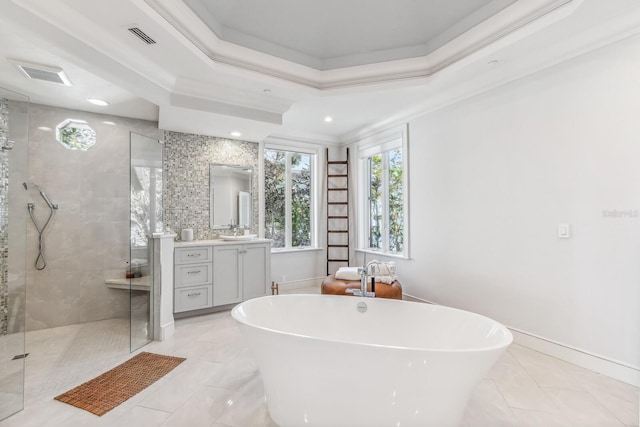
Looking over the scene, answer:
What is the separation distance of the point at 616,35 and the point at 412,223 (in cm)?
245

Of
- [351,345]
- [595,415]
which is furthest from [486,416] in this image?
[351,345]

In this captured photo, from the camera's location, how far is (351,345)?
1.58 meters

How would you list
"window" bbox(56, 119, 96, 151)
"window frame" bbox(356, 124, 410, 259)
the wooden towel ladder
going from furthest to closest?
the wooden towel ladder → "window frame" bbox(356, 124, 410, 259) → "window" bbox(56, 119, 96, 151)

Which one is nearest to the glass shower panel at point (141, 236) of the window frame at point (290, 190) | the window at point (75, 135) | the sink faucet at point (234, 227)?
the window at point (75, 135)

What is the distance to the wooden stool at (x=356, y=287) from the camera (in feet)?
10.5

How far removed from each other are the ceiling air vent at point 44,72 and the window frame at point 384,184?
11.7 ft

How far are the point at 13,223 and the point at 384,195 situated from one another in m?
3.95

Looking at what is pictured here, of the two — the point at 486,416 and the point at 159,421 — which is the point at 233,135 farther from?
the point at 486,416

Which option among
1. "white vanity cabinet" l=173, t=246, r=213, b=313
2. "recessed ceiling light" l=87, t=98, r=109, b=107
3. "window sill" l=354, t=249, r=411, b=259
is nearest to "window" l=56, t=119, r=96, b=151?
"recessed ceiling light" l=87, t=98, r=109, b=107

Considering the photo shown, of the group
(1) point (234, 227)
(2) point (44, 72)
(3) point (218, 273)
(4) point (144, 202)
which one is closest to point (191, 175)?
(1) point (234, 227)

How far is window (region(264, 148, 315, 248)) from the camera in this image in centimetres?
479

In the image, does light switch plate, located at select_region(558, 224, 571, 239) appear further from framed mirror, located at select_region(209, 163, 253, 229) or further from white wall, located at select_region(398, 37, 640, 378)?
framed mirror, located at select_region(209, 163, 253, 229)

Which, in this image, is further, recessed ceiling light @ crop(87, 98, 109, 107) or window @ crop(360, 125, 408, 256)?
window @ crop(360, 125, 408, 256)

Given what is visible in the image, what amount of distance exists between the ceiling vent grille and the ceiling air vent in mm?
773
